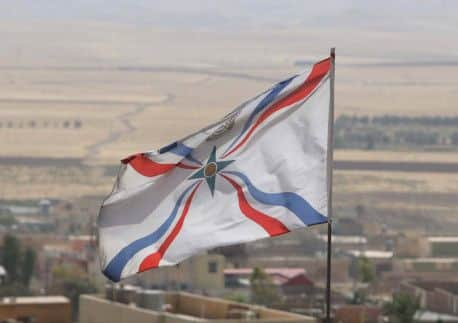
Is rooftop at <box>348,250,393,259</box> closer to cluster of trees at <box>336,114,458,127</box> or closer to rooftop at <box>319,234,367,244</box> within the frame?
rooftop at <box>319,234,367,244</box>

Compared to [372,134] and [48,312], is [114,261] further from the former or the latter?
[372,134]

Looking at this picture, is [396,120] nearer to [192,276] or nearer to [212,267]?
[212,267]

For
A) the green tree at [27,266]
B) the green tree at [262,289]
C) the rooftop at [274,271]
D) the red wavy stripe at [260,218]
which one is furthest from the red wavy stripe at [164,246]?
the rooftop at [274,271]

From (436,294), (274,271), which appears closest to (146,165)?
(436,294)

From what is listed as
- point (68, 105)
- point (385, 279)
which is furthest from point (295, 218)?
point (68, 105)

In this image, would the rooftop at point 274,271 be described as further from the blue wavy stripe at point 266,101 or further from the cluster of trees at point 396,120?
the cluster of trees at point 396,120

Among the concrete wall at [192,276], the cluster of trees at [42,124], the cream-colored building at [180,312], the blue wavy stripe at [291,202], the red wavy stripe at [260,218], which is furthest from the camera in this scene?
the cluster of trees at [42,124]

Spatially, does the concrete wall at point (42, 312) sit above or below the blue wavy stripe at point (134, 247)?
below
